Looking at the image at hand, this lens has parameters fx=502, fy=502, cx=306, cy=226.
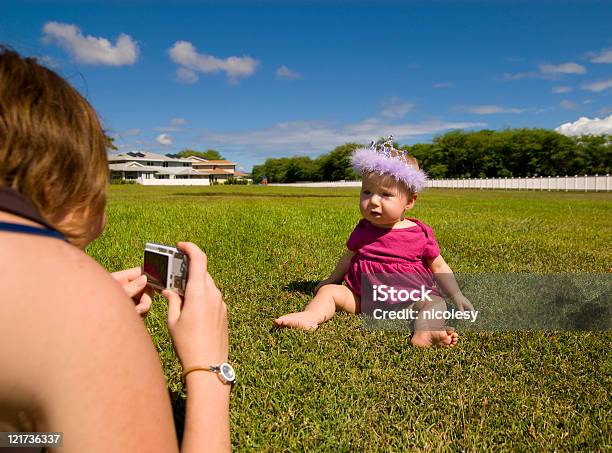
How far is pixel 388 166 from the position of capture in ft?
13.2

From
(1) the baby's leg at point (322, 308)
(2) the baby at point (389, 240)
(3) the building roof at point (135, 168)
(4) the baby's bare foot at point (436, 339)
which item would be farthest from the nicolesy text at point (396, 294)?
(3) the building roof at point (135, 168)

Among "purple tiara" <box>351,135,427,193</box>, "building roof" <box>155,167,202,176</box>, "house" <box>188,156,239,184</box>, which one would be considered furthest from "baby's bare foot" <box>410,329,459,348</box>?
"house" <box>188,156,239,184</box>

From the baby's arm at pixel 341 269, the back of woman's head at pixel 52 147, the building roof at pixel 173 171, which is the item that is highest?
Result: the building roof at pixel 173 171

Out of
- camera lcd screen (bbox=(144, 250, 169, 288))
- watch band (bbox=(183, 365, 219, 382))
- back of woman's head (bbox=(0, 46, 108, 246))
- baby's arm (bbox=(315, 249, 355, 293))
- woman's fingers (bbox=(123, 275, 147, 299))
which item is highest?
back of woman's head (bbox=(0, 46, 108, 246))

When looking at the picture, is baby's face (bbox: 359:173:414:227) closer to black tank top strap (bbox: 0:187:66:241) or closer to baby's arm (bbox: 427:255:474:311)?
Answer: baby's arm (bbox: 427:255:474:311)

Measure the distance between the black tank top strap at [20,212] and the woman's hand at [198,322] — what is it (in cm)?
41

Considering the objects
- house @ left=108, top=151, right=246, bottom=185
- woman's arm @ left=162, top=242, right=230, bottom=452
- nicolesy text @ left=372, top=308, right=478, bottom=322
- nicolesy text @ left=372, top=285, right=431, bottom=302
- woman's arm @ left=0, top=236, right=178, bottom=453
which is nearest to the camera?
woman's arm @ left=0, top=236, right=178, bottom=453

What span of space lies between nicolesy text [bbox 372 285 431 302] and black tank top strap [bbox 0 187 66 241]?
3301 millimetres

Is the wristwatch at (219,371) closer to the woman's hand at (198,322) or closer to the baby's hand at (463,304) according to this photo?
the woman's hand at (198,322)

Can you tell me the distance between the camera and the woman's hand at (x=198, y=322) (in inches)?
50.1

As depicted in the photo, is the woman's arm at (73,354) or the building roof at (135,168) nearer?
the woman's arm at (73,354)

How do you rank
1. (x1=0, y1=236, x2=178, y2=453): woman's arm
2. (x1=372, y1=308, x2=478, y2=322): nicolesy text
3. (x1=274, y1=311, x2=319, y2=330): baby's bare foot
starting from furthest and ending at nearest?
(x1=372, y1=308, x2=478, y2=322): nicolesy text → (x1=274, y1=311, x2=319, y2=330): baby's bare foot → (x1=0, y1=236, x2=178, y2=453): woman's arm

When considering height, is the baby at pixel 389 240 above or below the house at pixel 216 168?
below

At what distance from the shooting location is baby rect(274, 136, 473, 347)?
13.2 feet
